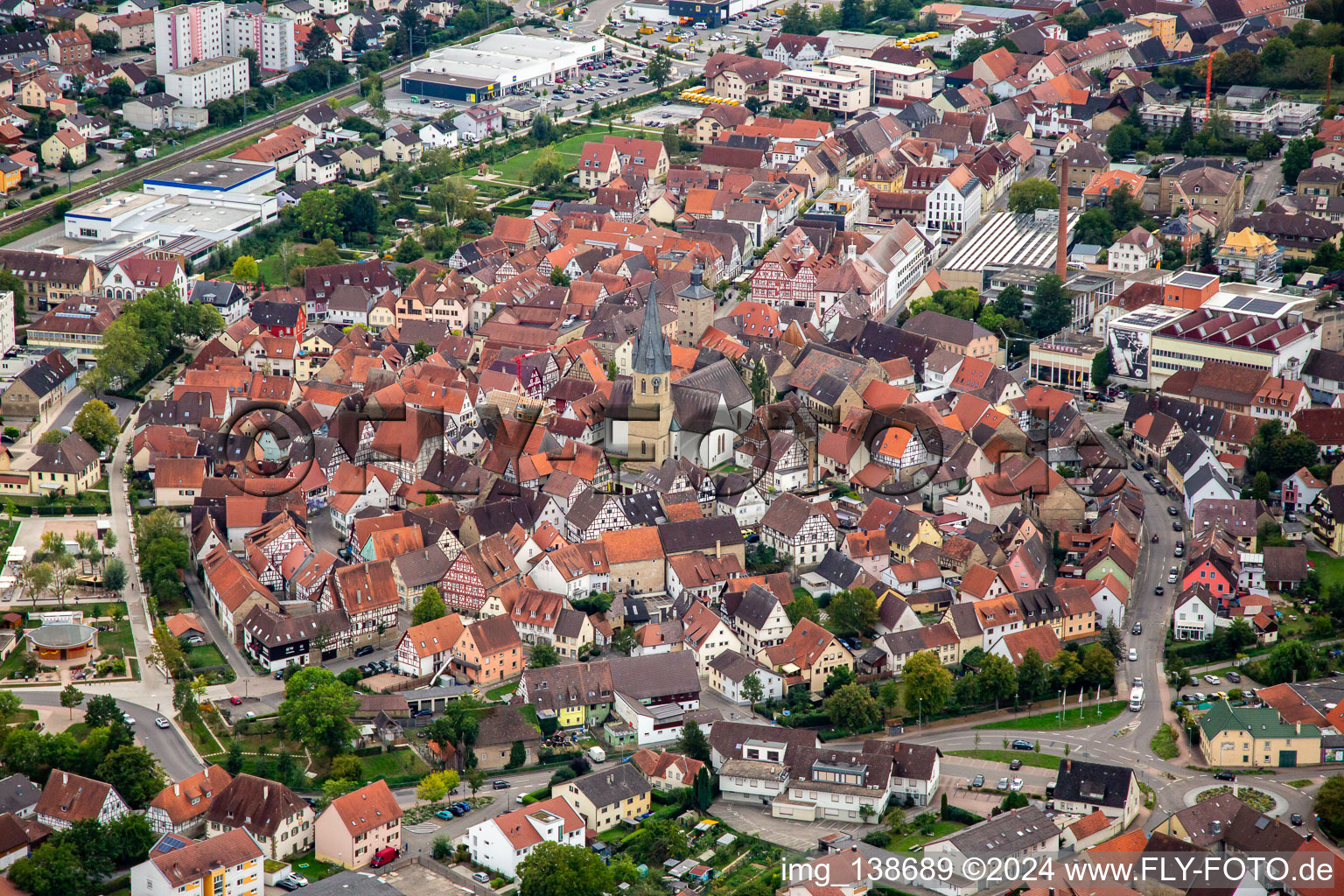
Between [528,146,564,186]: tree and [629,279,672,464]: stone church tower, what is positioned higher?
[629,279,672,464]: stone church tower

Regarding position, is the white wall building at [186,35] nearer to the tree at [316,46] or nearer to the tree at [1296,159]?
the tree at [316,46]

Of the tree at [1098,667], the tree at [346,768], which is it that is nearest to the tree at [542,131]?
the tree at [1098,667]

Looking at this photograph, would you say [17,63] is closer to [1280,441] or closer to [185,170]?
[185,170]

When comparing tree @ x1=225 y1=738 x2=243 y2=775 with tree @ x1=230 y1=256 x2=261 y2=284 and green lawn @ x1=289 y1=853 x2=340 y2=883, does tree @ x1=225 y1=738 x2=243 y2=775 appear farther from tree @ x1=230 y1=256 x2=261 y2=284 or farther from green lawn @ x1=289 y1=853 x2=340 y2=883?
tree @ x1=230 y1=256 x2=261 y2=284

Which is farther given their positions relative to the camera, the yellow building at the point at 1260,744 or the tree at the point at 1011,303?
the tree at the point at 1011,303

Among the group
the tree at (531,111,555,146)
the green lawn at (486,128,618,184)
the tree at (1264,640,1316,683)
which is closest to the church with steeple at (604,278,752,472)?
the tree at (1264,640,1316,683)

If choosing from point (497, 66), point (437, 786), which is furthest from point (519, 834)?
point (497, 66)

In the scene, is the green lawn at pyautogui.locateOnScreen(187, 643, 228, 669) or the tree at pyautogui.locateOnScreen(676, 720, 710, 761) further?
the green lawn at pyautogui.locateOnScreen(187, 643, 228, 669)
